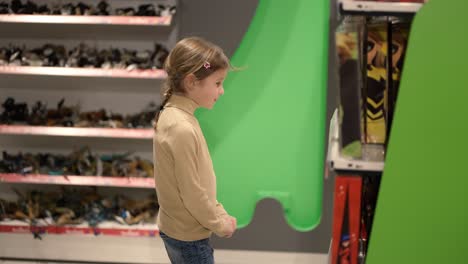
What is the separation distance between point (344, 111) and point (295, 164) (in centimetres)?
159

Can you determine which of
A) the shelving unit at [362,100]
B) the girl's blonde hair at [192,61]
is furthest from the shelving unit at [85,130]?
the shelving unit at [362,100]

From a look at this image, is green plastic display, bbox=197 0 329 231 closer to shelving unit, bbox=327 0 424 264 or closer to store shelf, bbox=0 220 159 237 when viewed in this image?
store shelf, bbox=0 220 159 237

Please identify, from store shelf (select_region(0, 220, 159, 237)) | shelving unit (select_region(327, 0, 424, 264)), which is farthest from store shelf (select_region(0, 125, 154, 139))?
shelving unit (select_region(327, 0, 424, 264))

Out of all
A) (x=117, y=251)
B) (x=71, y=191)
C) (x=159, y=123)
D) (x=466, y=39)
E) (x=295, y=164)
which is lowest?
(x=117, y=251)

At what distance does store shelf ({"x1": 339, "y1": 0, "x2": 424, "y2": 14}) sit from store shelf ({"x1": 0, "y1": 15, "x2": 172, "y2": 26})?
1663 mm

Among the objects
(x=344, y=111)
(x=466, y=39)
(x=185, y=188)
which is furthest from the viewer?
(x=185, y=188)

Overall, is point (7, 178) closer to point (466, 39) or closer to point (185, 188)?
point (185, 188)

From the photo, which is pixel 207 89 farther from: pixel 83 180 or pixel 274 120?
pixel 83 180

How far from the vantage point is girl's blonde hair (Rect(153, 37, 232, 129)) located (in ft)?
5.38

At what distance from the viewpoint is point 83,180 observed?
3039mm

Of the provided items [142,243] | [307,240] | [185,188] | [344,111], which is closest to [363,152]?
[344,111]

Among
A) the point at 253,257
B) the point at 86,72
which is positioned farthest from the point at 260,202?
the point at 86,72

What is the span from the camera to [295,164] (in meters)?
2.94

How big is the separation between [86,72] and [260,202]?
137cm
